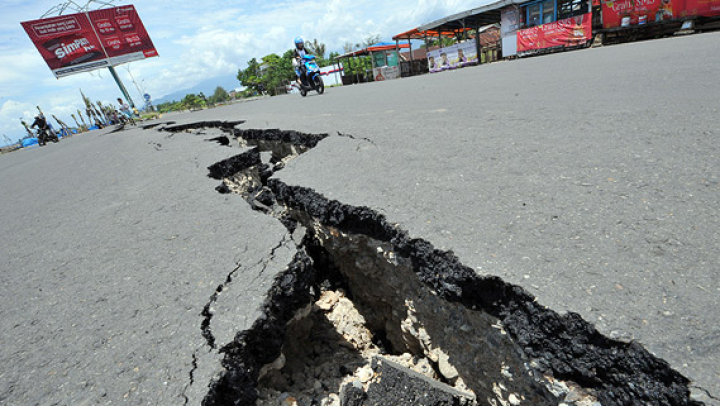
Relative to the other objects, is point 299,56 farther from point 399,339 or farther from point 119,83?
point 119,83

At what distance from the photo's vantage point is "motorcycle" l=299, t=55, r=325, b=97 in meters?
11.8

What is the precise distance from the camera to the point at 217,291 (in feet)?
5.45

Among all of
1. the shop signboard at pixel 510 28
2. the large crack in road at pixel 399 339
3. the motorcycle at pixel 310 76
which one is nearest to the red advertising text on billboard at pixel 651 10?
the shop signboard at pixel 510 28

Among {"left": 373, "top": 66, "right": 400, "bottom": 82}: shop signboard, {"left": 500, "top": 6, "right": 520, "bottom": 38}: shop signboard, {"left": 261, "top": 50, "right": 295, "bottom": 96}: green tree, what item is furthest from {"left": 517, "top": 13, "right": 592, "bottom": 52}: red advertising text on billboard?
{"left": 261, "top": 50, "right": 295, "bottom": 96}: green tree

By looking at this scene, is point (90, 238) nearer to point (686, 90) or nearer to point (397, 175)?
point (397, 175)

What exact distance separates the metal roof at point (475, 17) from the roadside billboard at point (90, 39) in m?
24.7

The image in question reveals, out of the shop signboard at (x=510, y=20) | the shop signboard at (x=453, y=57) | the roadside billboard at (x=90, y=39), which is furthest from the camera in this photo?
the roadside billboard at (x=90, y=39)

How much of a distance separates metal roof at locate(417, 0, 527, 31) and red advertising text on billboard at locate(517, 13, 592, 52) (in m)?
1.49

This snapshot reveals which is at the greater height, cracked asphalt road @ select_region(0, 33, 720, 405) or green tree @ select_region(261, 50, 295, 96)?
green tree @ select_region(261, 50, 295, 96)

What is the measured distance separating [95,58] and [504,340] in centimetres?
3553

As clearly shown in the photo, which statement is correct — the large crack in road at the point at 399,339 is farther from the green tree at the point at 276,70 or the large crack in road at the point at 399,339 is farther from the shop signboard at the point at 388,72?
the green tree at the point at 276,70

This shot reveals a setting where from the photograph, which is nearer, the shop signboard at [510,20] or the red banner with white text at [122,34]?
the shop signboard at [510,20]

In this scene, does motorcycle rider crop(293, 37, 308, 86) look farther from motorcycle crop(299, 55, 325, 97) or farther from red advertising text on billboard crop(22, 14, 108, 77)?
red advertising text on billboard crop(22, 14, 108, 77)

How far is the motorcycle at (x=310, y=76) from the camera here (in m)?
11.8
